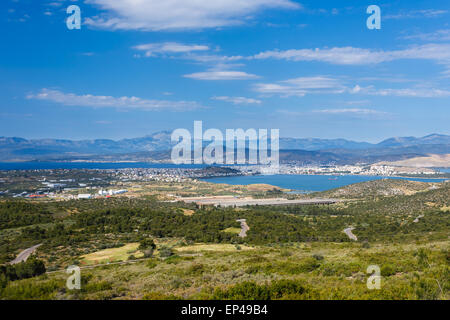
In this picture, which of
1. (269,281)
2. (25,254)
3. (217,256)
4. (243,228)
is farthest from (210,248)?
(269,281)

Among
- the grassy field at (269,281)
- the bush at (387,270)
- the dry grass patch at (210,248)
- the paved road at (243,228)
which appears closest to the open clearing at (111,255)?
the dry grass patch at (210,248)

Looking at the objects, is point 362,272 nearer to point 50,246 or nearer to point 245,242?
point 245,242

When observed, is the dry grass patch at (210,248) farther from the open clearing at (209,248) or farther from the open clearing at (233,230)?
the open clearing at (233,230)

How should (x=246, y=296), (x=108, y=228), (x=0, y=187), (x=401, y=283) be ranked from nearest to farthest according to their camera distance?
(x=246, y=296) < (x=401, y=283) < (x=108, y=228) < (x=0, y=187)

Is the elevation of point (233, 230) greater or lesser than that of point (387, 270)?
lesser

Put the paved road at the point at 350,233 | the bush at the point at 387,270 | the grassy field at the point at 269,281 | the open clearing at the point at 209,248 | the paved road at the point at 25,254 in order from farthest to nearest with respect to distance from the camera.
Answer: the paved road at the point at 350,233, the open clearing at the point at 209,248, the paved road at the point at 25,254, the bush at the point at 387,270, the grassy field at the point at 269,281

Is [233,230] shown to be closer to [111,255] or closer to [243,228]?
[243,228]

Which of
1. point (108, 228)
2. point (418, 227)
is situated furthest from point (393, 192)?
point (108, 228)

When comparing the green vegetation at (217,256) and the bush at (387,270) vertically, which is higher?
the bush at (387,270)
